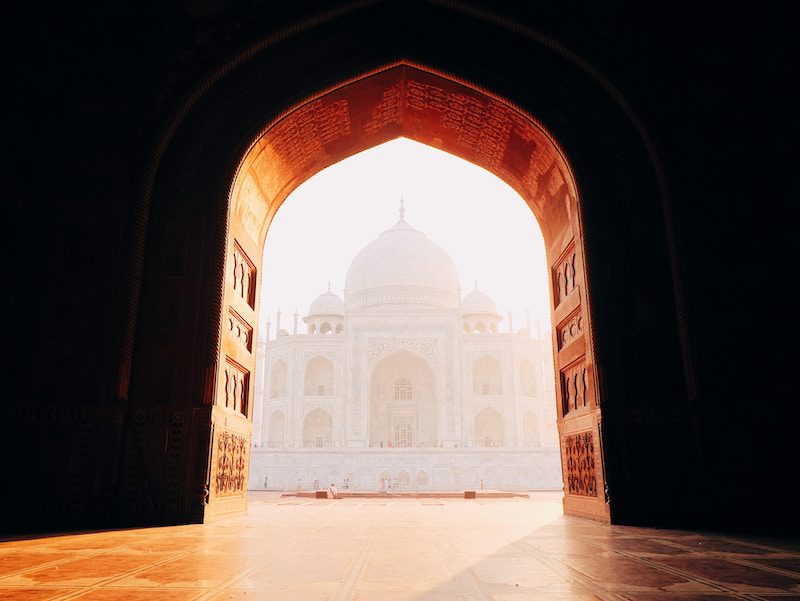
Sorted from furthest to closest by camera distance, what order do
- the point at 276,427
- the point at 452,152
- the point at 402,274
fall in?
the point at 402,274 < the point at 276,427 < the point at 452,152

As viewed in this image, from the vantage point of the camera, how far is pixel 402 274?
27203mm

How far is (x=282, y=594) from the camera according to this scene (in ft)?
5.71

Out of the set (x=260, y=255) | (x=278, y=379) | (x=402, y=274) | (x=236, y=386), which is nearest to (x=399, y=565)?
(x=236, y=386)

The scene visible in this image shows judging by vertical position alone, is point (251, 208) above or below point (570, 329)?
above

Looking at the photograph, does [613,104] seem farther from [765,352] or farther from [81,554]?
[81,554]

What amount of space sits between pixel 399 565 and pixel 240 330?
10.9ft

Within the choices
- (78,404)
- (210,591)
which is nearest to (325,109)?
(78,404)

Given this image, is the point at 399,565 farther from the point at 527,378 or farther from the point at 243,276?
the point at 527,378

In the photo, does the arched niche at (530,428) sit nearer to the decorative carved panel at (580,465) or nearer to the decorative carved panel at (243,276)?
the decorative carved panel at (580,465)

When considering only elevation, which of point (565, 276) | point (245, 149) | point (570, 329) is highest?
point (245, 149)

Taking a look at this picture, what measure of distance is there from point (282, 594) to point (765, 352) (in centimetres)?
369

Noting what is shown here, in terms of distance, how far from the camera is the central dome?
1062 inches

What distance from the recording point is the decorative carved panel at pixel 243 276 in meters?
5.16

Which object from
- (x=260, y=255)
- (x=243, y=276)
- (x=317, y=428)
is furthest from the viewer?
(x=317, y=428)
